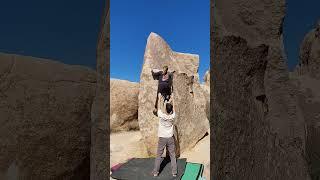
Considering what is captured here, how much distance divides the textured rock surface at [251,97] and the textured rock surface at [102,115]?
43cm

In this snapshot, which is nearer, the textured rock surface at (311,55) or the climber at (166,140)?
the climber at (166,140)

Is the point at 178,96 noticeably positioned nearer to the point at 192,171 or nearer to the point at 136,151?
the point at 136,151

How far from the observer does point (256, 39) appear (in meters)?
1.26

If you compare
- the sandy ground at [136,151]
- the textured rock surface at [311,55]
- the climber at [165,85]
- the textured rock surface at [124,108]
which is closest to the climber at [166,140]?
the climber at [165,85]

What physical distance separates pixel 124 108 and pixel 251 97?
4665 mm

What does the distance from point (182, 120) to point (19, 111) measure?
3550 mm

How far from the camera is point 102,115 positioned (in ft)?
3.92

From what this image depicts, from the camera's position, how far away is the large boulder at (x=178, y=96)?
448 centimetres

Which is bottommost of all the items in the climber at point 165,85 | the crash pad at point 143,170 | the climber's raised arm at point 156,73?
the crash pad at point 143,170

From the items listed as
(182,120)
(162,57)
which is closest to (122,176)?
(182,120)

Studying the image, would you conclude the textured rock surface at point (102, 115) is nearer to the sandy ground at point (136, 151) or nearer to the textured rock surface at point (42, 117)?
the textured rock surface at point (42, 117)

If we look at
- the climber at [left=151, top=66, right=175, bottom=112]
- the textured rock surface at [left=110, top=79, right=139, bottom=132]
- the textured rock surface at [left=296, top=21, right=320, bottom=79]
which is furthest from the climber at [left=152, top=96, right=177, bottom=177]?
the textured rock surface at [left=110, top=79, right=139, bottom=132]

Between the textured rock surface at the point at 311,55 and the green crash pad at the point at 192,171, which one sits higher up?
the textured rock surface at the point at 311,55

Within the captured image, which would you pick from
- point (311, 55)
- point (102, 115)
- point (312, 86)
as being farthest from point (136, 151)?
point (102, 115)
